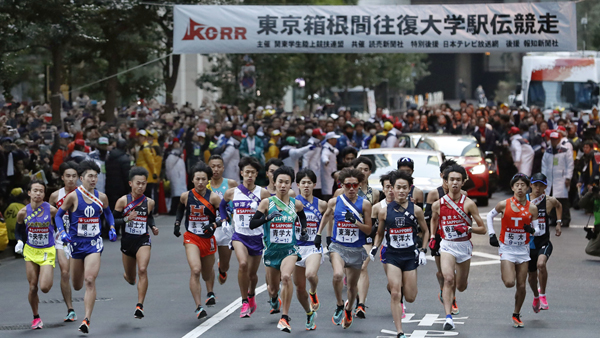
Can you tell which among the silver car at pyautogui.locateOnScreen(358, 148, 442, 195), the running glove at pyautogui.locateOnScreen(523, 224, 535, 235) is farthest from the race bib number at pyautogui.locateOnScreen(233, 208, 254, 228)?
the silver car at pyautogui.locateOnScreen(358, 148, 442, 195)

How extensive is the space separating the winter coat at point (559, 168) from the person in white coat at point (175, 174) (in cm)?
757

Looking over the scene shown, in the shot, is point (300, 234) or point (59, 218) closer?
point (300, 234)

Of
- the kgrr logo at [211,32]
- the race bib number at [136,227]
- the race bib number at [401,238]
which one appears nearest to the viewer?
the race bib number at [401,238]

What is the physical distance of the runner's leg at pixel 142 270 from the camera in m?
10.5

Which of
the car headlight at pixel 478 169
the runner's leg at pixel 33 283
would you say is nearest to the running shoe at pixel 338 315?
the runner's leg at pixel 33 283

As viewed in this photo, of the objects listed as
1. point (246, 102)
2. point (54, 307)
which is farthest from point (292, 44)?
point (246, 102)

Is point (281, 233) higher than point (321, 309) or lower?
→ higher

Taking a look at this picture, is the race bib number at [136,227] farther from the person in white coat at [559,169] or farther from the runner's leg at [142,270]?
the person in white coat at [559,169]

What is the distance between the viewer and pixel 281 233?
10297 mm

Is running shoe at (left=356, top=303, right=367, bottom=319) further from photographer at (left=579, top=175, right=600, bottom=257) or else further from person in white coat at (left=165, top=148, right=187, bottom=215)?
person in white coat at (left=165, top=148, right=187, bottom=215)

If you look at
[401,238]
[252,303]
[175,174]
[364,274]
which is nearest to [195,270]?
[252,303]

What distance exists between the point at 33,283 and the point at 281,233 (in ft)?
8.79

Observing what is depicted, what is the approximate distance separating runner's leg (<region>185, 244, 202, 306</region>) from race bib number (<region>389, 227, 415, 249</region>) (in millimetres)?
2273

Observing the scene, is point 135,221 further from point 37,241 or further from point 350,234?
point 350,234
